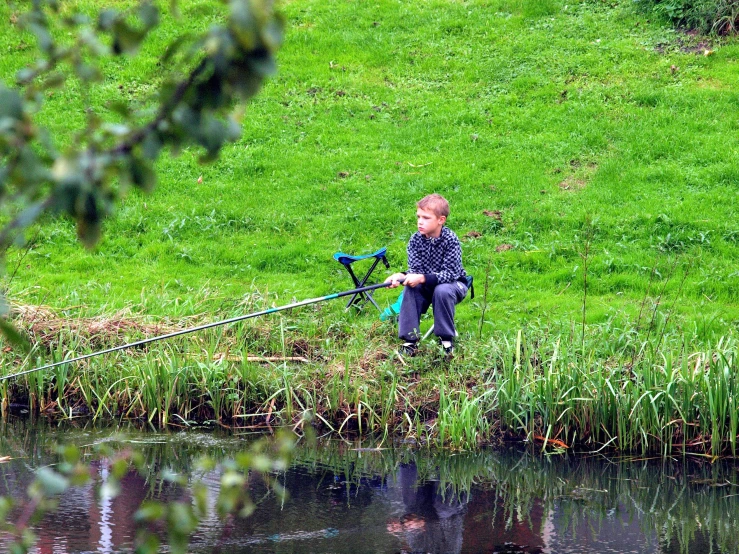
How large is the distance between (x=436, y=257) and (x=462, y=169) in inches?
141

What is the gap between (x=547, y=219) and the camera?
993cm

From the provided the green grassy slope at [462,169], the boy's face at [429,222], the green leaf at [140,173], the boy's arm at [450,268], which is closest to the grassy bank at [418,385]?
the boy's arm at [450,268]

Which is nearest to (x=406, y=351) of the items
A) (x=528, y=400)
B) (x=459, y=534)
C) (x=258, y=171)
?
(x=528, y=400)

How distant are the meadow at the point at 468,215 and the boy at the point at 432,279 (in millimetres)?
232

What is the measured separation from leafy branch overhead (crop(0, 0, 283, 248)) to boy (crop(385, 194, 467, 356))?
5.61 meters

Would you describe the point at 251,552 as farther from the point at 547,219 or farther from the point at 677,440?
the point at 547,219

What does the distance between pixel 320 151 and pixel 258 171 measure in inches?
→ 33.2

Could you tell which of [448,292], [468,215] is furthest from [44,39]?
[468,215]

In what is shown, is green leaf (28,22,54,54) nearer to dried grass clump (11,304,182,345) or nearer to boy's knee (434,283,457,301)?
boy's knee (434,283,457,301)

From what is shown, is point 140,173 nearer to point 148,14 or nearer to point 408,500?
point 148,14

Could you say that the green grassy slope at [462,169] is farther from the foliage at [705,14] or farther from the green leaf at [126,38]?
the green leaf at [126,38]

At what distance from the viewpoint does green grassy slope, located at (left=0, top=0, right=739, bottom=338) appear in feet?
29.3

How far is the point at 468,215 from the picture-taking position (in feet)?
33.0

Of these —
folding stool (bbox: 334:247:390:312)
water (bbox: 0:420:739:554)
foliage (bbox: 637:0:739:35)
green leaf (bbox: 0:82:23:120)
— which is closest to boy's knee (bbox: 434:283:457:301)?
folding stool (bbox: 334:247:390:312)
